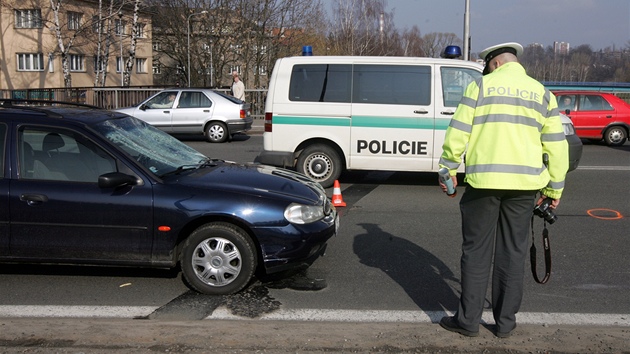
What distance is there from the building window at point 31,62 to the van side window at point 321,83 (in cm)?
4329

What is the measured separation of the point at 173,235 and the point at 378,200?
475 centimetres

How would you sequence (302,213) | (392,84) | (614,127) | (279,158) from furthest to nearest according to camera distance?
(614,127) < (279,158) < (392,84) < (302,213)

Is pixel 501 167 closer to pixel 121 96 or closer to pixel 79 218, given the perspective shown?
pixel 79 218

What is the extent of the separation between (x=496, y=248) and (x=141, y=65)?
185 ft

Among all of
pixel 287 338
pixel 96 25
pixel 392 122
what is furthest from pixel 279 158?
pixel 96 25

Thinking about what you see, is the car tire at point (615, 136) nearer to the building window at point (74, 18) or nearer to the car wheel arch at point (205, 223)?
the car wheel arch at point (205, 223)

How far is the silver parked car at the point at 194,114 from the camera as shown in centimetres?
1869

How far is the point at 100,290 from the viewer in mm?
5457

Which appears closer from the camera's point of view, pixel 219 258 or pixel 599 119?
pixel 219 258

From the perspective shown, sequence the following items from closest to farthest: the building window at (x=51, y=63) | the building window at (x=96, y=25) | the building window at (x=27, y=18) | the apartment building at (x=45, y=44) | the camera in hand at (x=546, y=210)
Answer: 1. the camera in hand at (x=546, y=210)
2. the building window at (x=96, y=25)
3. the apartment building at (x=45, y=44)
4. the building window at (x=27, y=18)
5. the building window at (x=51, y=63)

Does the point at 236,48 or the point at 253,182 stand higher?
the point at 236,48

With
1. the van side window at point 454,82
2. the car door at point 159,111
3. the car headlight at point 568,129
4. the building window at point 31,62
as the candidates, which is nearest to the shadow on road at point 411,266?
the van side window at point 454,82

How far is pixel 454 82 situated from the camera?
32.7 feet

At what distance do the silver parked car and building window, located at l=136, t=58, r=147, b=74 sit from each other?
39.7 m
